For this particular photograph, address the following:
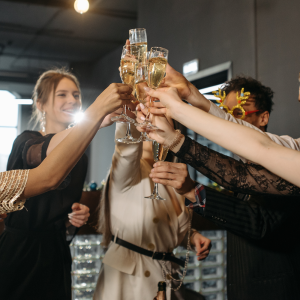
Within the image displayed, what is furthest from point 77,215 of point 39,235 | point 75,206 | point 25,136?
point 25,136

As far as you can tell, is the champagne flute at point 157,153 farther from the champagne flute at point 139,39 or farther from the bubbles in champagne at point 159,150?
the champagne flute at point 139,39

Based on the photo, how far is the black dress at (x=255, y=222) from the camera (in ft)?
3.45

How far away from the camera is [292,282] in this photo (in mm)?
1184

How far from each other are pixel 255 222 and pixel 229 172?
0.75 feet

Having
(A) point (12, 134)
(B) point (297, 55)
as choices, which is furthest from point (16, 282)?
(A) point (12, 134)

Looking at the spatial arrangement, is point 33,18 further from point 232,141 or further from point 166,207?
point 232,141

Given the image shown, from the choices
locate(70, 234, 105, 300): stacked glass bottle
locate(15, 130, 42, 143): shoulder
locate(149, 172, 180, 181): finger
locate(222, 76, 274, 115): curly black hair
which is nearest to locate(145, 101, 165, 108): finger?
locate(149, 172, 180, 181): finger

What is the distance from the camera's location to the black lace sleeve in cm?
104

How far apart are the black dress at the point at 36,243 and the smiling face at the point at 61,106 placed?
0.34 meters

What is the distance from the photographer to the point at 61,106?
5.92 ft

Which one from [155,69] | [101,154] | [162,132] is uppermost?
[101,154]

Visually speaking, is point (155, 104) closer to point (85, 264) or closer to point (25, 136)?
point (25, 136)

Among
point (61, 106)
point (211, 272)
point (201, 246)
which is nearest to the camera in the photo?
point (201, 246)

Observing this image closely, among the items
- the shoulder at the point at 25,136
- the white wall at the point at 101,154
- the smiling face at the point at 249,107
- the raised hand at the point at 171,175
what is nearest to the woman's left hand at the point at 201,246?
the raised hand at the point at 171,175
